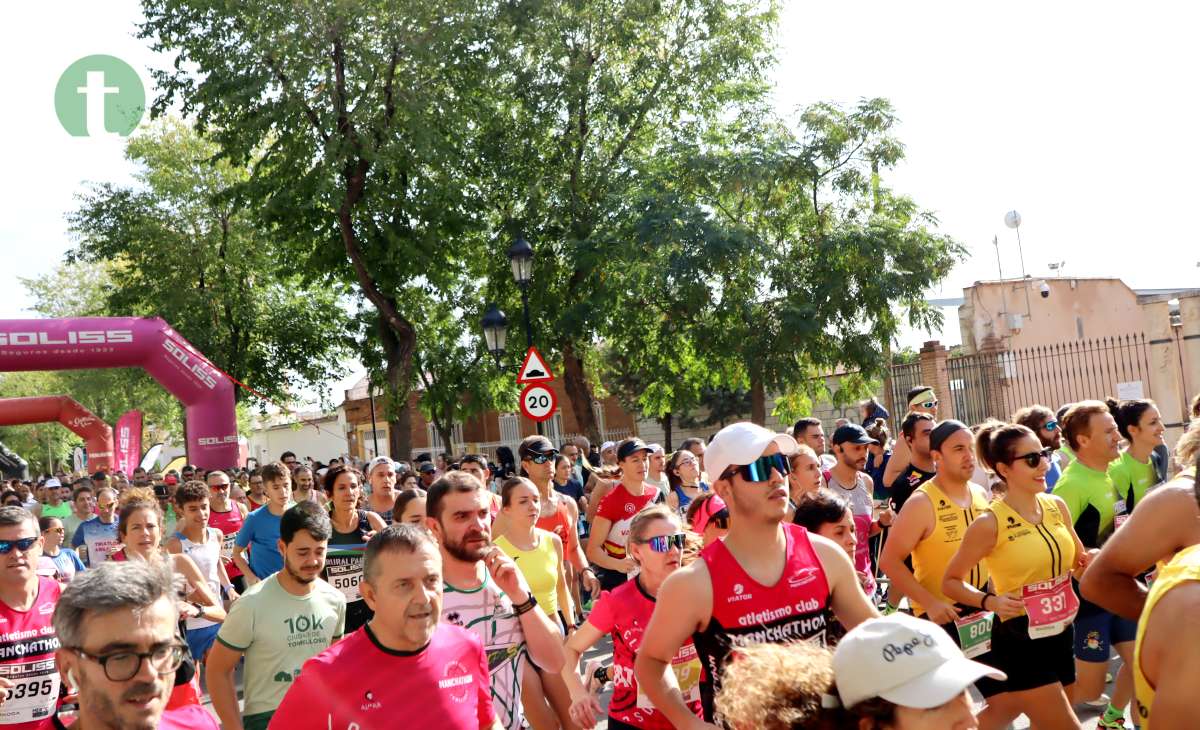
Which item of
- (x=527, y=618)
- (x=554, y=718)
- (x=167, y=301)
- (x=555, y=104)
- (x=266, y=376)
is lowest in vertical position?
(x=554, y=718)

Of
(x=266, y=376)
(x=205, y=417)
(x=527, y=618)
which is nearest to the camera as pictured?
(x=527, y=618)

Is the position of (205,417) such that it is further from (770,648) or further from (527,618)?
(770,648)

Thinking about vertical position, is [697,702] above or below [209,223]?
below

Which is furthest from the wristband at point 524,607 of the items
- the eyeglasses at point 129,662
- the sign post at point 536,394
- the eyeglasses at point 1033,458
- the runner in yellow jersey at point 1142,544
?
the sign post at point 536,394

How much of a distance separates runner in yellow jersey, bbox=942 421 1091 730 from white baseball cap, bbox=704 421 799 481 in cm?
183

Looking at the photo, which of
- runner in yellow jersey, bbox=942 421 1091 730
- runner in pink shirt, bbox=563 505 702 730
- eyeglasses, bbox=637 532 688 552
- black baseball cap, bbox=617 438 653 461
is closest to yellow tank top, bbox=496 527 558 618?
runner in pink shirt, bbox=563 505 702 730

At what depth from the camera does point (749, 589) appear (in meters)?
3.81

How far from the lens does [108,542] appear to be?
451 inches

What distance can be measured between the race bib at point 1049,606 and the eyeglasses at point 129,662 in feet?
12.4

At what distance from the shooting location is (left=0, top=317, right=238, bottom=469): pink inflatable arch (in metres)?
23.1

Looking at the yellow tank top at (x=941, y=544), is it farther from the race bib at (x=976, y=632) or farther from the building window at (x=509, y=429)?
the building window at (x=509, y=429)

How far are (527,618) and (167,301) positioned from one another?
31.2 metres

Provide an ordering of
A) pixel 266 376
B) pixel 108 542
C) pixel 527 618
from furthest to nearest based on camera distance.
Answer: pixel 266 376 < pixel 108 542 < pixel 527 618

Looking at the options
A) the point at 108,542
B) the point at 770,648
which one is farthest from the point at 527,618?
the point at 108,542
